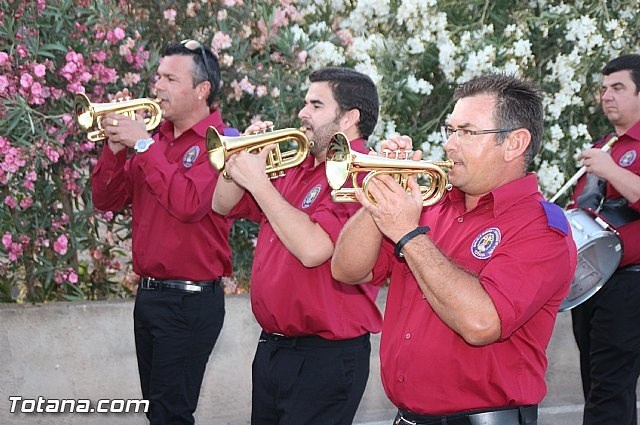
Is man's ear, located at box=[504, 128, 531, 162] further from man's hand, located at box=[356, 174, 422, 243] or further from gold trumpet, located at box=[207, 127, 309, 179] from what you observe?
gold trumpet, located at box=[207, 127, 309, 179]

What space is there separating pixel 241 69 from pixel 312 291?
2.70 metres

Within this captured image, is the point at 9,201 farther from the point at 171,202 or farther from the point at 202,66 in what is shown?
the point at 171,202

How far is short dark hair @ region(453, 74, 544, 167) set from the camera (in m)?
2.86

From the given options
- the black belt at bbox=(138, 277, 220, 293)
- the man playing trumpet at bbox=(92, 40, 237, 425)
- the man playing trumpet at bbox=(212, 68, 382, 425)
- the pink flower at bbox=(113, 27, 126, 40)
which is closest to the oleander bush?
the pink flower at bbox=(113, 27, 126, 40)

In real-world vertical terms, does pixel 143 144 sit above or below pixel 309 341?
above

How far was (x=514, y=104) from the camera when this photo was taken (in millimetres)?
2879

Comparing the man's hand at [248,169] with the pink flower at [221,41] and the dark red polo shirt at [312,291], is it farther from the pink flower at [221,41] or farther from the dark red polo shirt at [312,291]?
the pink flower at [221,41]

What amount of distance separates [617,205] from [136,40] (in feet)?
9.73

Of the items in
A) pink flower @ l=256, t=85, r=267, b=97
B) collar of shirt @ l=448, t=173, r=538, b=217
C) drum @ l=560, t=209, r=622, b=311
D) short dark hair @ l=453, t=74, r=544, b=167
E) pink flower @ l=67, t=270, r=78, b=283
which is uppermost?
short dark hair @ l=453, t=74, r=544, b=167

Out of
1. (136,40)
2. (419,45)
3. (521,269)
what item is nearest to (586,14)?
(419,45)

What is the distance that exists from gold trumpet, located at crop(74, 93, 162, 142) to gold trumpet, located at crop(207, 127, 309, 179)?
964mm

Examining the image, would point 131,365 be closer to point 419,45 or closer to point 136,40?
point 136,40

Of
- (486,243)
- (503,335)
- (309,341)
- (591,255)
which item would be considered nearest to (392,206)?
(486,243)

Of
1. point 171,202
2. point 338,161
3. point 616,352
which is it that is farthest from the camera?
point 616,352
